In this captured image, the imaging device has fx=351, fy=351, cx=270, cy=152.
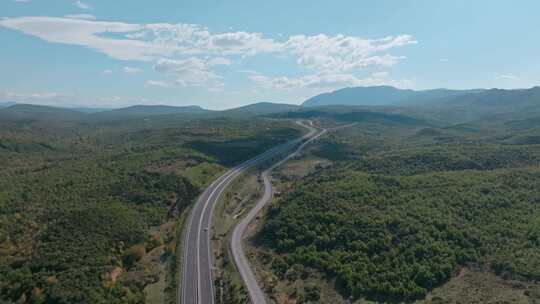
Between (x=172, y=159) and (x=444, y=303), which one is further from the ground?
(x=172, y=159)

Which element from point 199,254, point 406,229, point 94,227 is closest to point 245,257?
point 199,254

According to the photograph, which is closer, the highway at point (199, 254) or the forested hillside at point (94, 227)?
the highway at point (199, 254)

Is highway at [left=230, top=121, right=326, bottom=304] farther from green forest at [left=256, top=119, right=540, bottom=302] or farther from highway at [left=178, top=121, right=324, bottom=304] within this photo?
highway at [left=178, top=121, right=324, bottom=304]

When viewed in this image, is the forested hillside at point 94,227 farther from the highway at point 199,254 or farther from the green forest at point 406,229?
the green forest at point 406,229

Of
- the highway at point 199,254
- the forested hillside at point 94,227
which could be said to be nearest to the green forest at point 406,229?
the highway at point 199,254

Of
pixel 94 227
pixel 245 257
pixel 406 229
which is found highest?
Answer: pixel 406 229

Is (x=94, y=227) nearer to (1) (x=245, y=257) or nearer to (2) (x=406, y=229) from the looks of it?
(1) (x=245, y=257)

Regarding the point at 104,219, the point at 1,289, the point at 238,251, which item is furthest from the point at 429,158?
the point at 1,289

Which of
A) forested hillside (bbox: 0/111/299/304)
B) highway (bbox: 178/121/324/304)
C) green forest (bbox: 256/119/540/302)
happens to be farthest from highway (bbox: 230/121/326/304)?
forested hillside (bbox: 0/111/299/304)

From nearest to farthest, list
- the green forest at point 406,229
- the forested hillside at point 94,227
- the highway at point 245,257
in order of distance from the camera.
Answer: the highway at point 245,257 < the forested hillside at point 94,227 < the green forest at point 406,229

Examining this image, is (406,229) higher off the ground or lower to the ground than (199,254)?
higher

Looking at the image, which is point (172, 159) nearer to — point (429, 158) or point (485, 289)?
point (429, 158)
